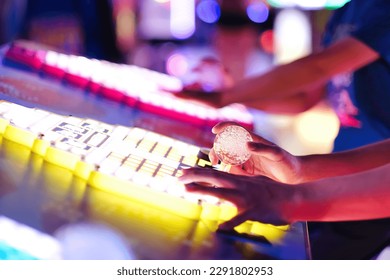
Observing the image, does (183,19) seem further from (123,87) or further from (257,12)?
(123,87)

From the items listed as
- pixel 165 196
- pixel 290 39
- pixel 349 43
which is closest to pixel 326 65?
pixel 349 43

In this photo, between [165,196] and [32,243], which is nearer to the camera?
[32,243]

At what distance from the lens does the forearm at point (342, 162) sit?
811mm

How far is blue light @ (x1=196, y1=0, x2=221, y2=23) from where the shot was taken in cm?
301

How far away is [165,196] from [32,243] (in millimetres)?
196

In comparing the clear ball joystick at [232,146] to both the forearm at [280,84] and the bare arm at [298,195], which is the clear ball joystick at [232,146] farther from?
the forearm at [280,84]

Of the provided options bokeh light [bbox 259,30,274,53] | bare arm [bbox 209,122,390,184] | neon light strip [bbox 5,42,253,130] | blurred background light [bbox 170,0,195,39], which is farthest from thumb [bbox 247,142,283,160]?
blurred background light [bbox 170,0,195,39]

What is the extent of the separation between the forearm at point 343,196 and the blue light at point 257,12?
8.44 ft

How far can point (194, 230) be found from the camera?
2.18 feet

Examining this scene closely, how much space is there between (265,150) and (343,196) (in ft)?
0.44

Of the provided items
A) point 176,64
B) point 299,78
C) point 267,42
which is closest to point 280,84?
point 299,78

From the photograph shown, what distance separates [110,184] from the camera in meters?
0.71

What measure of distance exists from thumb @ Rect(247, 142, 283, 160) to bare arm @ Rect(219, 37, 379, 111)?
411 mm

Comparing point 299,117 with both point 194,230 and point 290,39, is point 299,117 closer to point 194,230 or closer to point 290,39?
point 194,230
